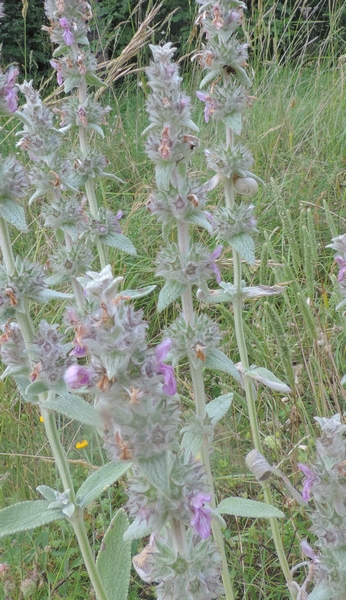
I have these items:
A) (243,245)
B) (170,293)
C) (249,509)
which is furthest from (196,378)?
(243,245)

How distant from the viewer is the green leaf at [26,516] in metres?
1.59

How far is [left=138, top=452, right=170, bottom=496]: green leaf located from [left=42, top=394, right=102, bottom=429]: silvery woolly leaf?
330 mm

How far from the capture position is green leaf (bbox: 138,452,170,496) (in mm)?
1098

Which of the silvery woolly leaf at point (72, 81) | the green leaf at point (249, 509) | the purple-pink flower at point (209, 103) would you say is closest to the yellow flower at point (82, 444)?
the green leaf at point (249, 509)

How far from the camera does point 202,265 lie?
5.98ft

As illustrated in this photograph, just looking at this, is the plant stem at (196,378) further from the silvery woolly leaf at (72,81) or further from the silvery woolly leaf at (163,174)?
the silvery woolly leaf at (72,81)

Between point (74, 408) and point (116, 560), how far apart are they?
0.59 metres

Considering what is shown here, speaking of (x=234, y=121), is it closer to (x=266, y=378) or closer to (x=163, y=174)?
(x=163, y=174)

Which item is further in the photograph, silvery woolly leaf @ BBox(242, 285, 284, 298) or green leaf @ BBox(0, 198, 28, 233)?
silvery woolly leaf @ BBox(242, 285, 284, 298)

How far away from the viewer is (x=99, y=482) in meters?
1.70

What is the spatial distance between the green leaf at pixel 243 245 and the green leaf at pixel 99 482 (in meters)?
0.81

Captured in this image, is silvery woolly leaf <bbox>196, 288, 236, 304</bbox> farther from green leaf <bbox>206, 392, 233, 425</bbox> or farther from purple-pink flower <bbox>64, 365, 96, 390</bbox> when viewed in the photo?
purple-pink flower <bbox>64, 365, 96, 390</bbox>

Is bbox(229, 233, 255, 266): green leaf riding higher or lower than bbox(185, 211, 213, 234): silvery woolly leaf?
lower

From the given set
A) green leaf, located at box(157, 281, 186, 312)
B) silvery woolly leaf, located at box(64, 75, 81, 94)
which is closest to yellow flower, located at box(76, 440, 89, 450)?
green leaf, located at box(157, 281, 186, 312)
